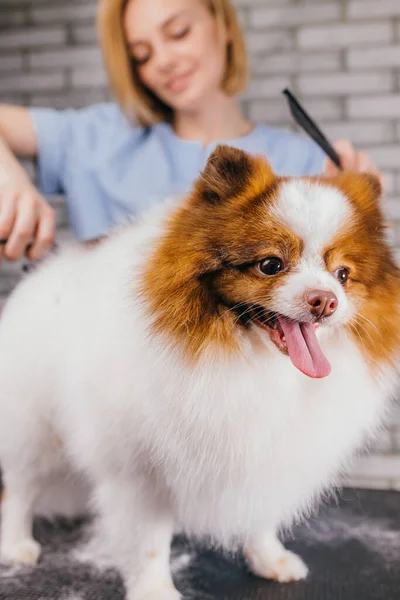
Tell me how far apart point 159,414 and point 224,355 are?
5.4 inches

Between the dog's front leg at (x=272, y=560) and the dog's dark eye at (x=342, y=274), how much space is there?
23.6 inches

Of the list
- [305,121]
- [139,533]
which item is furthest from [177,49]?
[139,533]

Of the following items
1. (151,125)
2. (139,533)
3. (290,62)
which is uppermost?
(290,62)

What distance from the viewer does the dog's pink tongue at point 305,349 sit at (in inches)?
29.5

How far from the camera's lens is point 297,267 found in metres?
0.76

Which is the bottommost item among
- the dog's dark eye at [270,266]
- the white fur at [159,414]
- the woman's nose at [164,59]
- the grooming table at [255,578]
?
the grooming table at [255,578]

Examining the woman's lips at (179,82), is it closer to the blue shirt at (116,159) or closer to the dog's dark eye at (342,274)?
the blue shirt at (116,159)

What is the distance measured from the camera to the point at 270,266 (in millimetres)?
776

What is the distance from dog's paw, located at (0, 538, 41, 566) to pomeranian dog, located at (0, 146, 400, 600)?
246 millimetres

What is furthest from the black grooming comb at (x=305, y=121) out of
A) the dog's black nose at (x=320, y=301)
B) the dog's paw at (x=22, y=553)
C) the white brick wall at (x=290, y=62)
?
the dog's paw at (x=22, y=553)

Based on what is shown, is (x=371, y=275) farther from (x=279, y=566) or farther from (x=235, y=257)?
(x=279, y=566)

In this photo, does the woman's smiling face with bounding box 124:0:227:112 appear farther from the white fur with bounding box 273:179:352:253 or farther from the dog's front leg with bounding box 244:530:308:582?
the dog's front leg with bounding box 244:530:308:582

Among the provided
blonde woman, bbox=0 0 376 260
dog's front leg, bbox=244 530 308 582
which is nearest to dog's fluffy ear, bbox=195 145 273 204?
blonde woman, bbox=0 0 376 260

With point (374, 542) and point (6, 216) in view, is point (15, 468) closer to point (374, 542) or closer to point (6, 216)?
point (6, 216)
